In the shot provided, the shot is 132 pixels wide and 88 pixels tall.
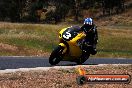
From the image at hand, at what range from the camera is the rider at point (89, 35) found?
1714 centimetres

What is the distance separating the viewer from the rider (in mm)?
17141

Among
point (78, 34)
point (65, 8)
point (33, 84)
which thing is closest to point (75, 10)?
point (65, 8)

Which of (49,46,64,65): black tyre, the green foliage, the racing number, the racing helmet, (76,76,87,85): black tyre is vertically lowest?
the green foliage

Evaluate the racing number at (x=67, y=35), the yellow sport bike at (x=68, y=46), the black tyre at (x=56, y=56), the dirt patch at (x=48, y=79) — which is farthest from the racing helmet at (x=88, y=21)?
the dirt patch at (x=48, y=79)

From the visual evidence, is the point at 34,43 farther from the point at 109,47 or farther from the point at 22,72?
the point at 22,72

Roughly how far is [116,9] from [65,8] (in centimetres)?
1074

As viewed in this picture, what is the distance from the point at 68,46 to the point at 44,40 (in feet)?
57.4

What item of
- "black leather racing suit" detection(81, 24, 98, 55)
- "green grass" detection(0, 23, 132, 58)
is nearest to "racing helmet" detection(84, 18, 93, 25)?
"black leather racing suit" detection(81, 24, 98, 55)

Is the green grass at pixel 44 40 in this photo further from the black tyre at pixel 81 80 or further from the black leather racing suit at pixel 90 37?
the black tyre at pixel 81 80

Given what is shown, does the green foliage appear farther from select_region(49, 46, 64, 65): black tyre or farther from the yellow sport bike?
select_region(49, 46, 64, 65): black tyre

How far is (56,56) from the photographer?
16.7 meters

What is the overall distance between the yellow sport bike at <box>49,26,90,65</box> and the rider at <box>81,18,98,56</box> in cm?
20

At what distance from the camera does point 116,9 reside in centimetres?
9406

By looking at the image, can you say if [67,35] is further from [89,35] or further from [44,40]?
[44,40]
